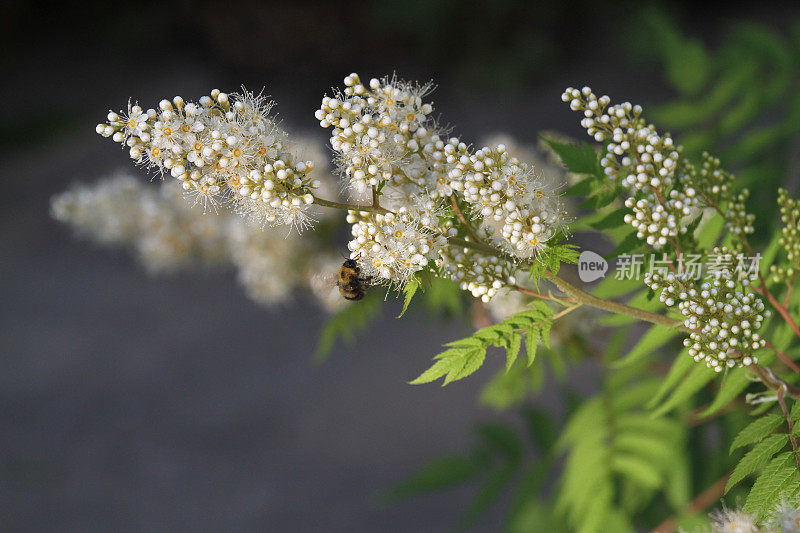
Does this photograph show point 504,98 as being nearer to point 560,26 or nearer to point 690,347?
point 560,26

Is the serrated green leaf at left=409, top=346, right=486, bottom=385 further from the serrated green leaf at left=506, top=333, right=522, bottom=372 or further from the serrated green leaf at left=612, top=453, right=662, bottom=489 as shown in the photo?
the serrated green leaf at left=612, top=453, right=662, bottom=489

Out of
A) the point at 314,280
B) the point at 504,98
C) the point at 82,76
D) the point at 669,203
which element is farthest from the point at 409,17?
the point at 669,203

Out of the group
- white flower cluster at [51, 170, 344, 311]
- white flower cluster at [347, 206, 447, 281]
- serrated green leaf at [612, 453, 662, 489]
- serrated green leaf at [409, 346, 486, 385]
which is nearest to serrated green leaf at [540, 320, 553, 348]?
serrated green leaf at [409, 346, 486, 385]

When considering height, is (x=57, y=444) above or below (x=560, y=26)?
below

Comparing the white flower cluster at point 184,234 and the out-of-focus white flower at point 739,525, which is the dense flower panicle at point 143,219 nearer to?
the white flower cluster at point 184,234

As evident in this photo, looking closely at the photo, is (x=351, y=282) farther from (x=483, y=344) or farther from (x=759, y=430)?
(x=759, y=430)

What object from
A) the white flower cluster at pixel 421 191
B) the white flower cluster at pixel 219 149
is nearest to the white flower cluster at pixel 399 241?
the white flower cluster at pixel 421 191
